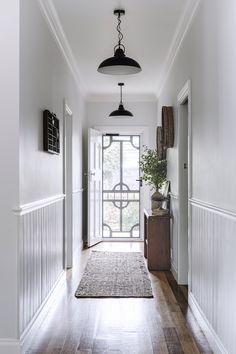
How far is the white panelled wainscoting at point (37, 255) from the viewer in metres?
2.85

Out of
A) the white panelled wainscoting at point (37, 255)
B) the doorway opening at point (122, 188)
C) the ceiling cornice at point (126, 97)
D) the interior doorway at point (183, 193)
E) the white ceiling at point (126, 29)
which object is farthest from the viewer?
the doorway opening at point (122, 188)

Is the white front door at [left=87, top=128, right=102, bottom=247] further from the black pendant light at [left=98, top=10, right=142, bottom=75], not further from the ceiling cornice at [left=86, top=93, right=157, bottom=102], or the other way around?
the black pendant light at [left=98, top=10, right=142, bottom=75]

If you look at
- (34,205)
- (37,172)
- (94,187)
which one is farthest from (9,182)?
(94,187)

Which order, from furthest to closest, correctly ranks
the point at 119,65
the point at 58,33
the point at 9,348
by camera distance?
the point at 58,33 < the point at 119,65 < the point at 9,348

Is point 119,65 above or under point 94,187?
above

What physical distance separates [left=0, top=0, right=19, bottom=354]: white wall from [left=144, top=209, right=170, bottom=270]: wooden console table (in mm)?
2898

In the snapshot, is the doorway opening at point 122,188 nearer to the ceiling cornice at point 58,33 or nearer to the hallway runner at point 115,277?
the hallway runner at point 115,277

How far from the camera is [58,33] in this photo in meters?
4.30

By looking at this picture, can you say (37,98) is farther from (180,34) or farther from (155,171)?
(155,171)

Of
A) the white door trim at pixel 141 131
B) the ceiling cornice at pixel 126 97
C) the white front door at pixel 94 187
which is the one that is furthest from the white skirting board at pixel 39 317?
the ceiling cornice at pixel 126 97

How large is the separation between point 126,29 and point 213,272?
2.61 meters

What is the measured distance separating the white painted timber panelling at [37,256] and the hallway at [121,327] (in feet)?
0.67

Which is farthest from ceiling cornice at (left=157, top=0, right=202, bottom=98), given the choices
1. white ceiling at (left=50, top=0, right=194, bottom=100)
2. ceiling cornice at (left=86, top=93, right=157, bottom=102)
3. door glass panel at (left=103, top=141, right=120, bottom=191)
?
door glass panel at (left=103, top=141, right=120, bottom=191)

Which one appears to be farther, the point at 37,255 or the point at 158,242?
the point at 158,242
